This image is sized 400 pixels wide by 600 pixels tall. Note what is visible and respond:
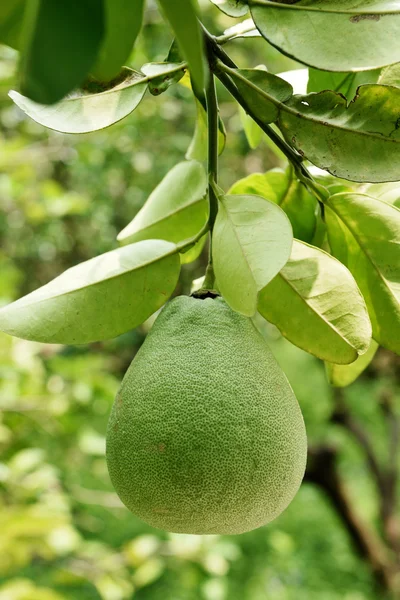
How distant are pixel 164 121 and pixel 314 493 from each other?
4017 mm

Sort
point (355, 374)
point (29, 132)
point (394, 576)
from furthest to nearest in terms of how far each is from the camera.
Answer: point (394, 576) → point (29, 132) → point (355, 374)

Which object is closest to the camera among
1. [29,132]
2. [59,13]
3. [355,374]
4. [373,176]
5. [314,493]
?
[59,13]

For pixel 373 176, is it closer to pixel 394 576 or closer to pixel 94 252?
pixel 94 252

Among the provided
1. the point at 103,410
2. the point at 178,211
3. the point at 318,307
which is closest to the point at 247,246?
the point at 318,307

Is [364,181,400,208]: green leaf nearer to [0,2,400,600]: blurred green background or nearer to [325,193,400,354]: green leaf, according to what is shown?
[325,193,400,354]: green leaf

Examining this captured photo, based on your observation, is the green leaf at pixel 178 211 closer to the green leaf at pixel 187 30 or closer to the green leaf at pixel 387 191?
the green leaf at pixel 387 191

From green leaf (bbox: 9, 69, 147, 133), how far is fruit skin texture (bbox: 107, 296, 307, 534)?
19 cm

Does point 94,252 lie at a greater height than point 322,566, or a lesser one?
greater

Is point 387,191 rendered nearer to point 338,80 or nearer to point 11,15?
point 338,80

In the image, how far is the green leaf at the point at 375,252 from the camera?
0.54m

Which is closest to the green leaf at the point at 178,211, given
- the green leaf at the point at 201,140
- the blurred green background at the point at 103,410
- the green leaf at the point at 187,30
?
the green leaf at the point at 201,140

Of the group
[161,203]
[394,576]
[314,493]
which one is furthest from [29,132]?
[314,493]

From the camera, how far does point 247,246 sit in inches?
19.1

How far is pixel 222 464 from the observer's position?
1.66 feet
